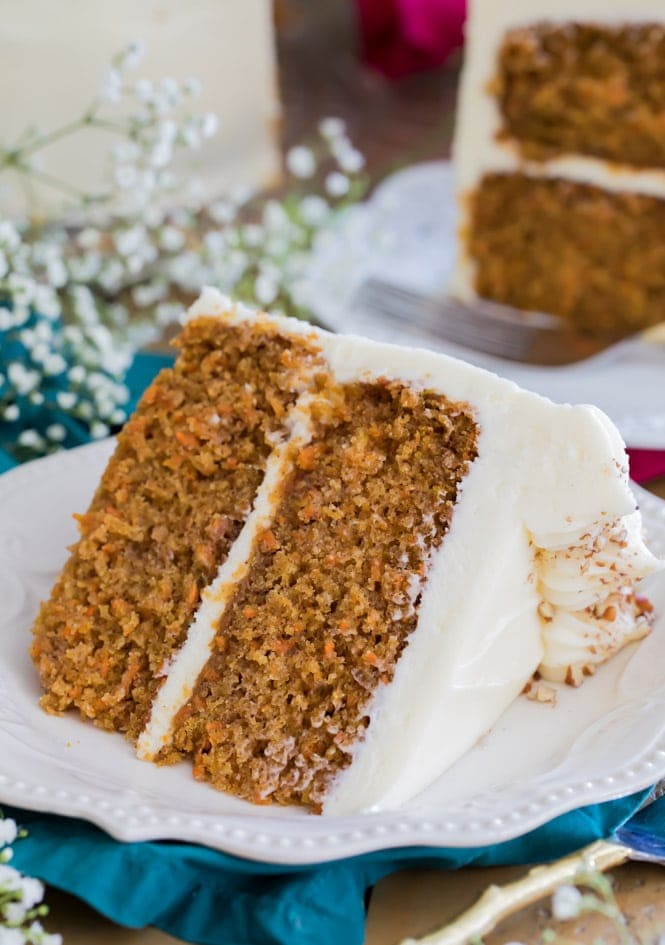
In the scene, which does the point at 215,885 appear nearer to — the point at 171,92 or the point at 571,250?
the point at 171,92

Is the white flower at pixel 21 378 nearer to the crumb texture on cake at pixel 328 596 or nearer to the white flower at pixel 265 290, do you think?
the white flower at pixel 265 290

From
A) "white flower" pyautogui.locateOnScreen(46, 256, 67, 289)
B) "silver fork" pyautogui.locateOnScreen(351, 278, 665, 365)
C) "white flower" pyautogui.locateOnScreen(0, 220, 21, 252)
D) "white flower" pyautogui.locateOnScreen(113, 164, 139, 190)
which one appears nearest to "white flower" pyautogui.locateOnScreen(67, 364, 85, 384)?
"white flower" pyautogui.locateOnScreen(46, 256, 67, 289)

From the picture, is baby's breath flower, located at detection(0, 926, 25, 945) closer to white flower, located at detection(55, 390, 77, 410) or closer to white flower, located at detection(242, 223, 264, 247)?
white flower, located at detection(55, 390, 77, 410)

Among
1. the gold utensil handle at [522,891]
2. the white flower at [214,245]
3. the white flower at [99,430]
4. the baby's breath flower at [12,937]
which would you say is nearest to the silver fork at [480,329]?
the white flower at [214,245]

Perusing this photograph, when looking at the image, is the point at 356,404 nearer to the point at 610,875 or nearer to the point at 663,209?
the point at 610,875

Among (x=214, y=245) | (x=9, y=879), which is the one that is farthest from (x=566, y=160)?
(x=9, y=879)
